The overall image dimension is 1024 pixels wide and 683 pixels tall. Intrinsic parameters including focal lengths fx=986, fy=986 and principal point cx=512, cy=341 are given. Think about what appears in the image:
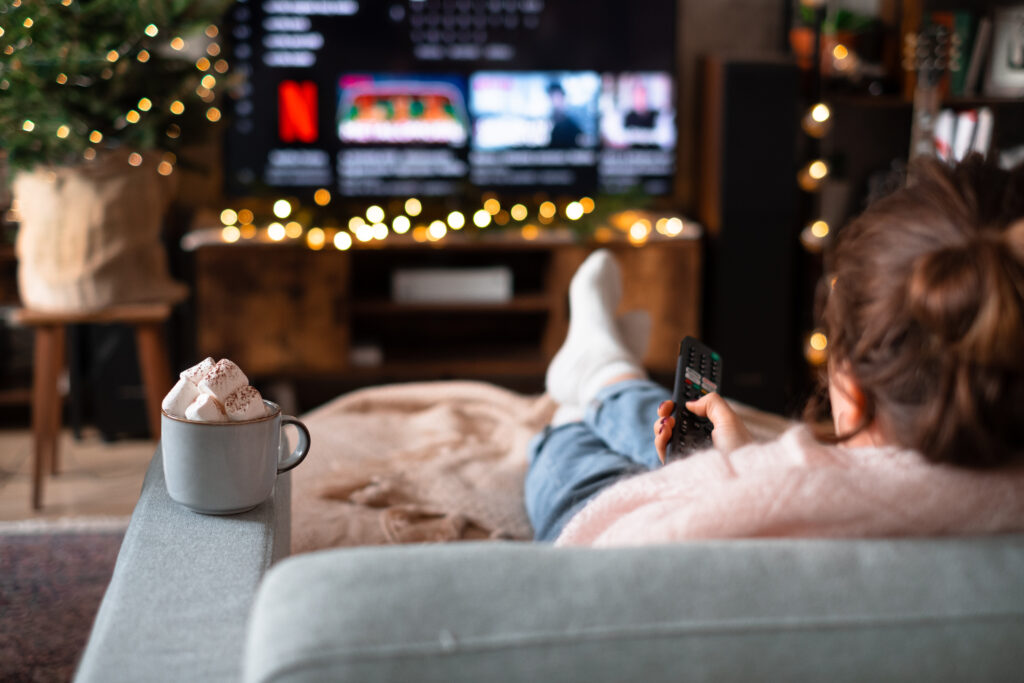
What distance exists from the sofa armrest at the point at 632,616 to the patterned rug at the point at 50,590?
119 cm

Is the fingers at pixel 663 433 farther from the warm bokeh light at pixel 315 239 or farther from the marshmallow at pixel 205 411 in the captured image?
the warm bokeh light at pixel 315 239

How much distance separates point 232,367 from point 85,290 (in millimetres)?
1469

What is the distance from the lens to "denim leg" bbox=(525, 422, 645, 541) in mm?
1273

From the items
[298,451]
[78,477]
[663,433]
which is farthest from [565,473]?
[78,477]

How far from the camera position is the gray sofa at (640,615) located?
0.56m

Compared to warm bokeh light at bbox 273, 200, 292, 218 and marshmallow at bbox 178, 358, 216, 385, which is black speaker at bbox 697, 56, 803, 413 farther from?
marshmallow at bbox 178, 358, 216, 385

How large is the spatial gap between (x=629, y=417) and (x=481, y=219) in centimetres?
175

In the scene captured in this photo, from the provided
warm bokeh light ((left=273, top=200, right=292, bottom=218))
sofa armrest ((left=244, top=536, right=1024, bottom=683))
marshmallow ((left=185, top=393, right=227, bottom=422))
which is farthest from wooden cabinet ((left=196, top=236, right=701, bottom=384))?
sofa armrest ((left=244, top=536, right=1024, bottom=683))

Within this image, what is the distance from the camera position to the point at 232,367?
37.4 inches

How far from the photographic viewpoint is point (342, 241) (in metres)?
2.97

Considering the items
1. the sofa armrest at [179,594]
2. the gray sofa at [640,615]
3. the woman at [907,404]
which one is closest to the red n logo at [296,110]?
the sofa armrest at [179,594]

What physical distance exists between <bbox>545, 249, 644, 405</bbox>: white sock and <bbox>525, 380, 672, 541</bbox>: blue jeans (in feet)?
0.24

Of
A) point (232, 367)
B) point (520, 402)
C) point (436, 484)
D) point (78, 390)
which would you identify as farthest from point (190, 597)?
point (78, 390)

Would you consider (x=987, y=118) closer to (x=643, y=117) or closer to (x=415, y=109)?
(x=643, y=117)
